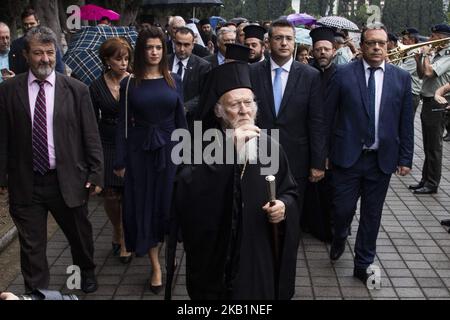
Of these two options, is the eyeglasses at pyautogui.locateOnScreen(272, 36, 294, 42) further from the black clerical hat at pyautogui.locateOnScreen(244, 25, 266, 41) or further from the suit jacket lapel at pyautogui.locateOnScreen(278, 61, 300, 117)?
the black clerical hat at pyautogui.locateOnScreen(244, 25, 266, 41)

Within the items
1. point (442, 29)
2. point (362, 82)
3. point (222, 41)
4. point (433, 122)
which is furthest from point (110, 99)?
point (442, 29)

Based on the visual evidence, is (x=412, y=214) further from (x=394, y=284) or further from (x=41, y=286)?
(x=41, y=286)

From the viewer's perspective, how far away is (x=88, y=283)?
5516mm

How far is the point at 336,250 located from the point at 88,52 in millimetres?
3528

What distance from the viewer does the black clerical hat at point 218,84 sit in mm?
3754

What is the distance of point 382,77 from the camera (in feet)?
18.2

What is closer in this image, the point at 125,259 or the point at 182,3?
the point at 125,259

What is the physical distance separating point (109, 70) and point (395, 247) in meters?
3.32

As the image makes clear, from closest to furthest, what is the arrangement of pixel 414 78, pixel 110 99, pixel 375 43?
pixel 375 43 < pixel 110 99 < pixel 414 78

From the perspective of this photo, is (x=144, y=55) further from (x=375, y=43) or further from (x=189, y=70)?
(x=375, y=43)

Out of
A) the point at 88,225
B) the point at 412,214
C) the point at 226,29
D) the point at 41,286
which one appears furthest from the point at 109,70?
the point at 412,214

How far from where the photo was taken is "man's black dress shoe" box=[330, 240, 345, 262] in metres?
6.13

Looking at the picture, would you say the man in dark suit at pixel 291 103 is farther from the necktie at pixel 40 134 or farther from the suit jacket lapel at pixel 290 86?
the necktie at pixel 40 134

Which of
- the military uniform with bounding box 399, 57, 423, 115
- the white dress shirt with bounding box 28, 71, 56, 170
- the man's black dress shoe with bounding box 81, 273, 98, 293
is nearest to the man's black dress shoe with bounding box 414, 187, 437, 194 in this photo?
the military uniform with bounding box 399, 57, 423, 115
